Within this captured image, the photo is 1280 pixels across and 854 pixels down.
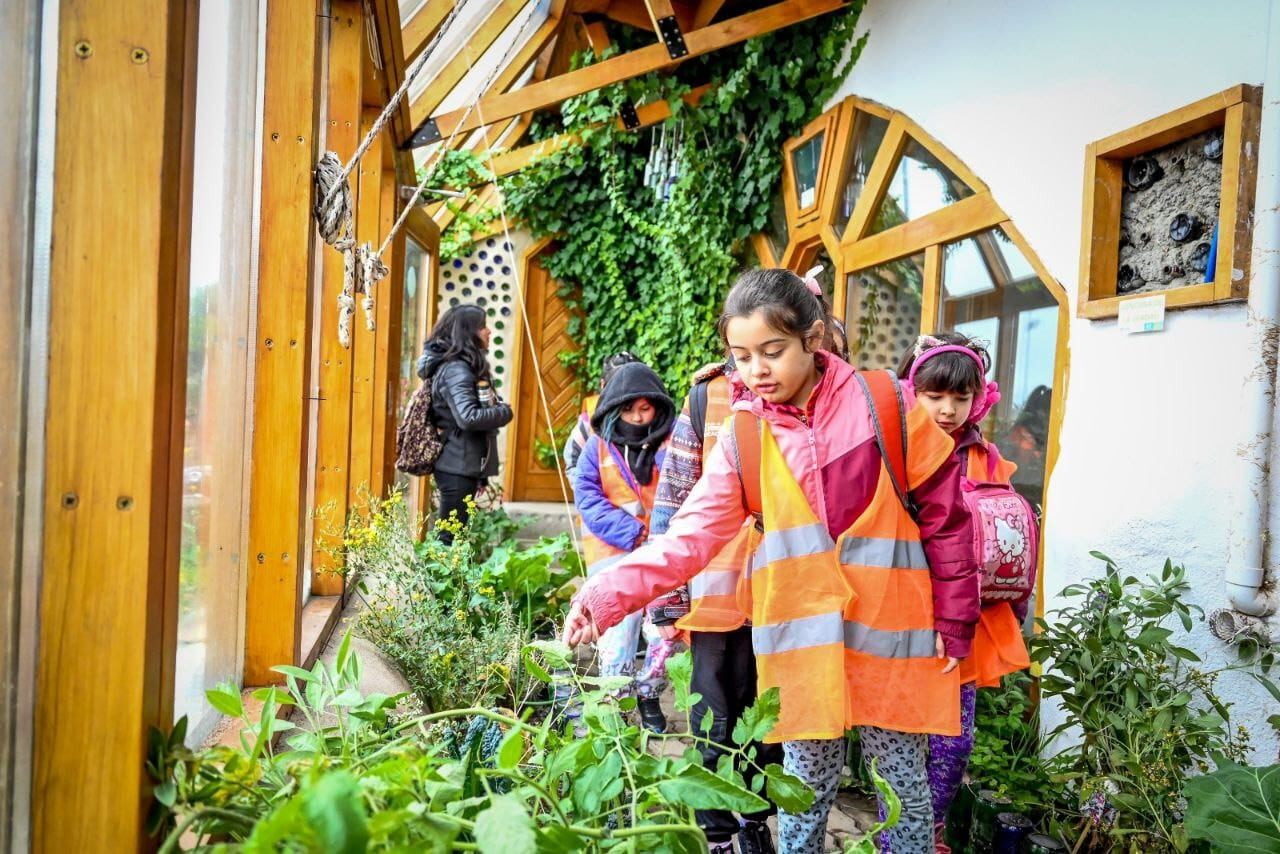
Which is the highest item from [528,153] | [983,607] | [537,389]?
[528,153]

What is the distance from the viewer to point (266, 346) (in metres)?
2.04

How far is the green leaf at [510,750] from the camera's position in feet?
2.84

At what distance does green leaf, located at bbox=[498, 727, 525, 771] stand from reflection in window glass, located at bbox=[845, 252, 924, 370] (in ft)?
12.8

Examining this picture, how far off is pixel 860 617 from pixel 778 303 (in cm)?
69

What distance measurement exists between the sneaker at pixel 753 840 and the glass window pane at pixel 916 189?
2.91 m

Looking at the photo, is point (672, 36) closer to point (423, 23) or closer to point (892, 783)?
point (423, 23)

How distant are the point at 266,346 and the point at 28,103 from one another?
1076 millimetres

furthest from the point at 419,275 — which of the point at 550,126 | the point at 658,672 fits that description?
the point at 658,672

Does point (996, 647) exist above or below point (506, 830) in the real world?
below

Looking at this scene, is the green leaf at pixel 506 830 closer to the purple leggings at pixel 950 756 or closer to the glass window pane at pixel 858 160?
the purple leggings at pixel 950 756

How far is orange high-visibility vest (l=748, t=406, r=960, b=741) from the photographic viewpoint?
1.81 meters

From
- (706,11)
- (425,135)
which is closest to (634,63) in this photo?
(706,11)

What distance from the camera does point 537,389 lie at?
27.0ft

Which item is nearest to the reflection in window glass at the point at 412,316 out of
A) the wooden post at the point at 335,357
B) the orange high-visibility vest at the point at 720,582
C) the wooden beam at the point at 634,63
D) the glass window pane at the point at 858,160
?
the wooden beam at the point at 634,63
